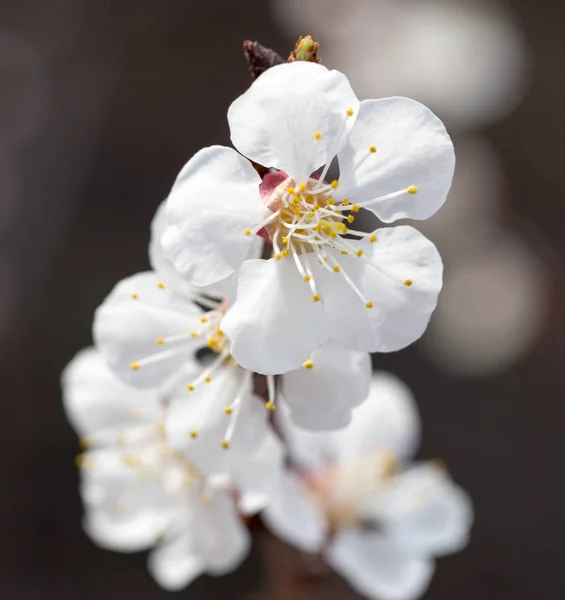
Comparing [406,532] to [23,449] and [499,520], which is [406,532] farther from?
[23,449]

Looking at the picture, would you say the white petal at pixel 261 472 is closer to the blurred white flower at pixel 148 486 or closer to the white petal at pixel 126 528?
the blurred white flower at pixel 148 486

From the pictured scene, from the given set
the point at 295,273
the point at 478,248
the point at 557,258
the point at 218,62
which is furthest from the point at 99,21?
the point at 295,273

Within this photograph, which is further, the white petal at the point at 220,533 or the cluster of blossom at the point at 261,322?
the white petal at the point at 220,533

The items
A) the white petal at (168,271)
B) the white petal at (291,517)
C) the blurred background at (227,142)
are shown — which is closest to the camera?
the white petal at (168,271)

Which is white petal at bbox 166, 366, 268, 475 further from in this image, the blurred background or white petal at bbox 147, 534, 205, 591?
the blurred background

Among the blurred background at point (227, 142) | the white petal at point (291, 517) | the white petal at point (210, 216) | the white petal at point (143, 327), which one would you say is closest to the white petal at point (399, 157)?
the white petal at point (210, 216)

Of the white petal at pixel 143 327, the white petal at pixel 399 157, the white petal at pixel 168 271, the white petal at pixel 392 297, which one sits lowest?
the white petal at pixel 143 327

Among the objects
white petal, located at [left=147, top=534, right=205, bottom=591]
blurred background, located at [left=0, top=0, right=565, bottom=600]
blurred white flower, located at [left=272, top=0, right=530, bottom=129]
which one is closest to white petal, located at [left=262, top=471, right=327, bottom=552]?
Result: white petal, located at [left=147, top=534, right=205, bottom=591]
